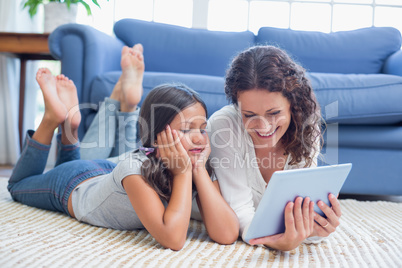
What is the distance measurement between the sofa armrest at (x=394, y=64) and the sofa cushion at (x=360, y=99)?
15.0 inches

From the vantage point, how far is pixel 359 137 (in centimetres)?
157

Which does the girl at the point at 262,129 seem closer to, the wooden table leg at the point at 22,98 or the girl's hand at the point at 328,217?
the girl's hand at the point at 328,217

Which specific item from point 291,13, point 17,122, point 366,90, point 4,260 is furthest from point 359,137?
point 17,122

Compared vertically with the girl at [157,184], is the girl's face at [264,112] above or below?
above

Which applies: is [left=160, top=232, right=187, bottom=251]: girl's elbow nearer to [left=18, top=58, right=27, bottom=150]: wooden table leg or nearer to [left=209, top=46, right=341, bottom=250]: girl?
[left=209, top=46, right=341, bottom=250]: girl

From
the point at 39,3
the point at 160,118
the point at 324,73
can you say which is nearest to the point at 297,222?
the point at 160,118

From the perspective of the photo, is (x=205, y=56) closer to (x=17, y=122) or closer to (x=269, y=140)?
(x=269, y=140)

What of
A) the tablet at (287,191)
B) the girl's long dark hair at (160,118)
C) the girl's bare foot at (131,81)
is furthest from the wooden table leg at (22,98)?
the tablet at (287,191)

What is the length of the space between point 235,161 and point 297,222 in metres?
0.27

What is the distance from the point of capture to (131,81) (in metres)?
1.54

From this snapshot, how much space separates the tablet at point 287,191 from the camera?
0.75m

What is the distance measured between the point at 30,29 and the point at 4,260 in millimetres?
2355

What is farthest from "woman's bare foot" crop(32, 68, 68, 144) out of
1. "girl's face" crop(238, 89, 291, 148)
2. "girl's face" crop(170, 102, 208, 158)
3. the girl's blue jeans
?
"girl's face" crop(238, 89, 291, 148)

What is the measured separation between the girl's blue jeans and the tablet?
25.0 inches
